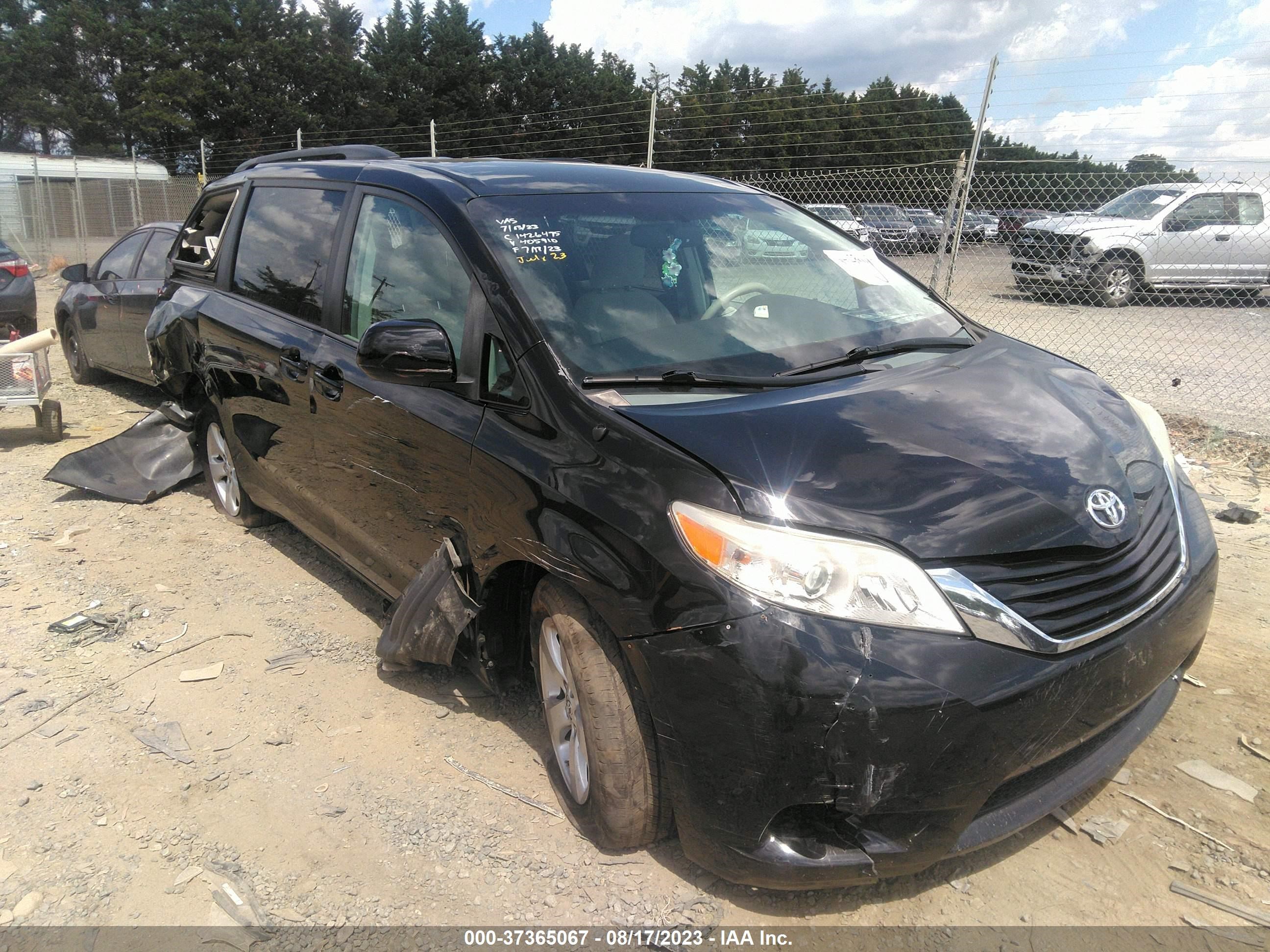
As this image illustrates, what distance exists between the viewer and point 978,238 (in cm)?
1027

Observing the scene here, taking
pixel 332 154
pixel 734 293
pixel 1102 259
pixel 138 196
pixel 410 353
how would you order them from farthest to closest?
pixel 138 196 → pixel 1102 259 → pixel 332 154 → pixel 734 293 → pixel 410 353

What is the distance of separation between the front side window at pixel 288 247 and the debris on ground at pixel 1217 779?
3476 millimetres

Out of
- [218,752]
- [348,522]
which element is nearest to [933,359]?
[348,522]

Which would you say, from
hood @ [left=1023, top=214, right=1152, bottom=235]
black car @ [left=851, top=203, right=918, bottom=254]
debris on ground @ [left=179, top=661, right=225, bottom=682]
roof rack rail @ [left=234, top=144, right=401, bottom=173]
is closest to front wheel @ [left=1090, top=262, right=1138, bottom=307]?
hood @ [left=1023, top=214, right=1152, bottom=235]

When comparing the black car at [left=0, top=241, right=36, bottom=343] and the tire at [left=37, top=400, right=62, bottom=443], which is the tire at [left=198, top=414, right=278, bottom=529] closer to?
the tire at [left=37, top=400, right=62, bottom=443]

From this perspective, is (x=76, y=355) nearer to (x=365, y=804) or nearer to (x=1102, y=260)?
(x=365, y=804)

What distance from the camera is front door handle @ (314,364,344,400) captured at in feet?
11.4

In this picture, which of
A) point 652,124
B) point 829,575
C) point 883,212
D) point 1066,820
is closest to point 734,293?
point 829,575

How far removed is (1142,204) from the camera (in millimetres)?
12328

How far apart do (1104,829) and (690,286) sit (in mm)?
2089

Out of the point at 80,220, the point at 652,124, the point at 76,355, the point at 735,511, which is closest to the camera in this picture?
the point at 735,511

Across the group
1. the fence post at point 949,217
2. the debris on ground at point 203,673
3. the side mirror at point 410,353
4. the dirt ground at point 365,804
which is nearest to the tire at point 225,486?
the dirt ground at point 365,804

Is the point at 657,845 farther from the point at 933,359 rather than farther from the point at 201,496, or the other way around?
the point at 201,496

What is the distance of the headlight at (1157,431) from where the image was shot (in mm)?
2939
